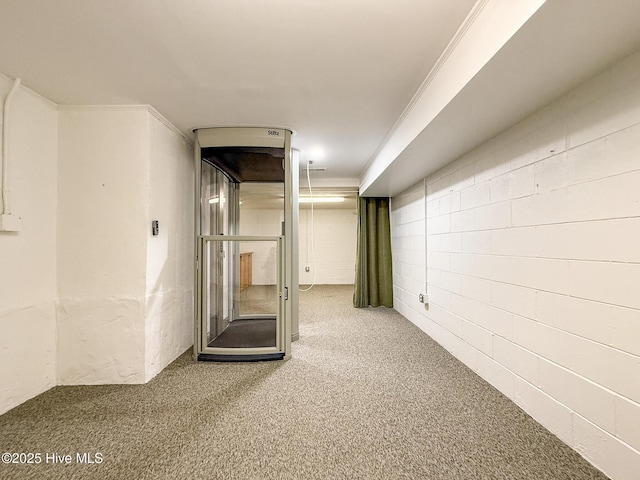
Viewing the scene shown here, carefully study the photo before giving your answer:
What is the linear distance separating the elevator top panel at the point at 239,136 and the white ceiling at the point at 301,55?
0.24 m

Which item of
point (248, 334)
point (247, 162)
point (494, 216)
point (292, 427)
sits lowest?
point (292, 427)

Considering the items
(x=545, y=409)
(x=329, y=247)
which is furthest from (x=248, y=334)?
(x=329, y=247)

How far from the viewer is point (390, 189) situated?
14.3 feet

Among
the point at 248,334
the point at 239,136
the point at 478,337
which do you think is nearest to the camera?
the point at 478,337

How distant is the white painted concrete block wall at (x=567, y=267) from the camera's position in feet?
4.19

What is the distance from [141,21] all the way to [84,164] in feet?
4.52

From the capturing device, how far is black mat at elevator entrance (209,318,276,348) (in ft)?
9.57

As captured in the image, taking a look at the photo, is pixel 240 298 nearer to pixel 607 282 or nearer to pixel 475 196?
pixel 475 196

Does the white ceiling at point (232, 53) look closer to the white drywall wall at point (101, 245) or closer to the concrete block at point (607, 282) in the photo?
the white drywall wall at point (101, 245)

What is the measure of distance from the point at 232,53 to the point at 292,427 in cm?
219

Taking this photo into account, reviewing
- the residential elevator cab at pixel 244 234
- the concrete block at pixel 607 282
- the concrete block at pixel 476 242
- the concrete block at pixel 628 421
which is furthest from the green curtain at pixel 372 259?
the concrete block at pixel 628 421

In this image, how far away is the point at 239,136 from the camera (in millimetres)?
2746

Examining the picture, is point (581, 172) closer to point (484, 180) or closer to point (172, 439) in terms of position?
point (484, 180)

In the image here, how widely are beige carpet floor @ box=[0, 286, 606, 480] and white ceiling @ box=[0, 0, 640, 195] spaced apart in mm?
1858
